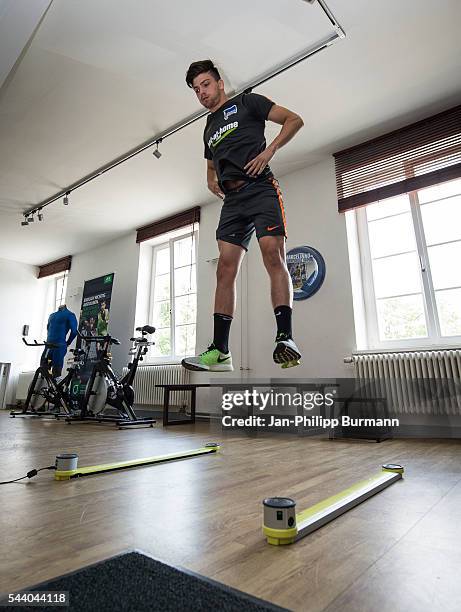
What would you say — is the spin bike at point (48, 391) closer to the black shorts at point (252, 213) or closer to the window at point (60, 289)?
the window at point (60, 289)

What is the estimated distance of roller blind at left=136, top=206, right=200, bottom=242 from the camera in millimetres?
5789

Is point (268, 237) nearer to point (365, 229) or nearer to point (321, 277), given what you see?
point (321, 277)

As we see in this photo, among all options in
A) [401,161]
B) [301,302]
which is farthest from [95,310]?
[401,161]

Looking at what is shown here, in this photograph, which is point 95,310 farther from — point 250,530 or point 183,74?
point 250,530

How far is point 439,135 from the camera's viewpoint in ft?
12.4

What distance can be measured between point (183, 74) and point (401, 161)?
239 centimetres

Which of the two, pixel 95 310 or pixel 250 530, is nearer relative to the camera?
pixel 250 530

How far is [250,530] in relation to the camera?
1040 millimetres

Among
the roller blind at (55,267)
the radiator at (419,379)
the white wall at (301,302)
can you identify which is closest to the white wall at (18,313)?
the roller blind at (55,267)

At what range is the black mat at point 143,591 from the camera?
2.08ft

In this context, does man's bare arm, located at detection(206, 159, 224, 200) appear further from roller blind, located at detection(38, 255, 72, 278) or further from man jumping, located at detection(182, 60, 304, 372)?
roller blind, located at detection(38, 255, 72, 278)

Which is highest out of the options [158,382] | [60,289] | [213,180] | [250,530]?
[60,289]

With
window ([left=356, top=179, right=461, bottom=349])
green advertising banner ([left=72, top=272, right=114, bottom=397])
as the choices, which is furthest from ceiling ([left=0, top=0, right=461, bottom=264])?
green advertising banner ([left=72, top=272, right=114, bottom=397])

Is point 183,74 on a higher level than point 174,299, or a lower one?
higher
